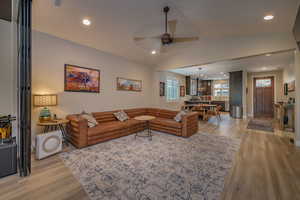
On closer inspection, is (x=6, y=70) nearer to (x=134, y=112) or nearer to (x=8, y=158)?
(x=8, y=158)

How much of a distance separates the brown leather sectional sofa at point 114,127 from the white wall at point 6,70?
1.20m

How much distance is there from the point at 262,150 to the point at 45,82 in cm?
562

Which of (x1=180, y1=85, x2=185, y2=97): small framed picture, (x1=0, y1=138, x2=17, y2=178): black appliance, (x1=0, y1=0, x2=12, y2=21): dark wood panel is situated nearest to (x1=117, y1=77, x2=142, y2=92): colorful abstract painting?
(x1=0, y1=0, x2=12, y2=21): dark wood panel

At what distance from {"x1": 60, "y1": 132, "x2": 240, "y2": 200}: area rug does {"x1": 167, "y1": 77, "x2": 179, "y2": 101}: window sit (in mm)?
4202

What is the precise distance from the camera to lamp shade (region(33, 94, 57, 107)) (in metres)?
2.88

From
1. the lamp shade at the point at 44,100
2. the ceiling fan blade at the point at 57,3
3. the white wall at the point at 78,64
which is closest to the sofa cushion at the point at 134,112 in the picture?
the white wall at the point at 78,64

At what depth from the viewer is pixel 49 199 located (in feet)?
5.19

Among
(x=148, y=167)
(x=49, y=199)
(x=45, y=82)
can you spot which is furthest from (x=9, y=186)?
(x=45, y=82)

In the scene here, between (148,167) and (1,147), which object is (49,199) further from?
(148,167)

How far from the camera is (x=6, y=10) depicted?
2.50m

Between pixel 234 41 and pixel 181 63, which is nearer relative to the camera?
pixel 234 41

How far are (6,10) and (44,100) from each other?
188 cm

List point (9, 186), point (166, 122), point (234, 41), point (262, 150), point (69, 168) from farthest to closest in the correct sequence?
point (166, 122), point (234, 41), point (262, 150), point (69, 168), point (9, 186)

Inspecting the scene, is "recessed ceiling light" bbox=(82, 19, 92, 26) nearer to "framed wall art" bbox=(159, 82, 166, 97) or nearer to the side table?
the side table
